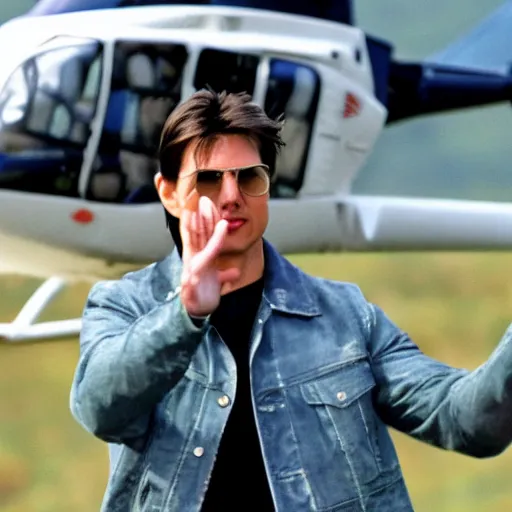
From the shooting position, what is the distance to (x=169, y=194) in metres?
0.59

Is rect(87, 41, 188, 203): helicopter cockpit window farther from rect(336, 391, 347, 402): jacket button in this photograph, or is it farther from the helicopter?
rect(336, 391, 347, 402): jacket button

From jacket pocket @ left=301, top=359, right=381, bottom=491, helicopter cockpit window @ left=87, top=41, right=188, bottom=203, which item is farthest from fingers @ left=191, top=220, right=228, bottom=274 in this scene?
helicopter cockpit window @ left=87, top=41, right=188, bottom=203

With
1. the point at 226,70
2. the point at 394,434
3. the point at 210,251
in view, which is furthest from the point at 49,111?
the point at 210,251

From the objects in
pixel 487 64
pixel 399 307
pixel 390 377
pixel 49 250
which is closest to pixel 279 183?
pixel 49 250

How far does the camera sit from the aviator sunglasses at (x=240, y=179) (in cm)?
56

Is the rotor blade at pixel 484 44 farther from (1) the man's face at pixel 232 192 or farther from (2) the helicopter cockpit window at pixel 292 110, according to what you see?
(1) the man's face at pixel 232 192

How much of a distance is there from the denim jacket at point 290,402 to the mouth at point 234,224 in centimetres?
5

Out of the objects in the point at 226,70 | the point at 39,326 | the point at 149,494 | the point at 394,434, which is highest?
the point at 149,494

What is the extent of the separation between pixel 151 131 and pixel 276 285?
3.95 feet

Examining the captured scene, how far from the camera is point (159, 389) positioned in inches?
20.3

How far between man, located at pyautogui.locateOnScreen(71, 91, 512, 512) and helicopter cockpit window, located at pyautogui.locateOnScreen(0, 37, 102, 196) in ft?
3.89

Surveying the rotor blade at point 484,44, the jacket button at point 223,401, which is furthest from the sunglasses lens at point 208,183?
the rotor blade at point 484,44

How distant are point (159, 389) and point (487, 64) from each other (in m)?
2.29

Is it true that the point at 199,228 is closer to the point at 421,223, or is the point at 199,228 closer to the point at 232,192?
the point at 232,192
